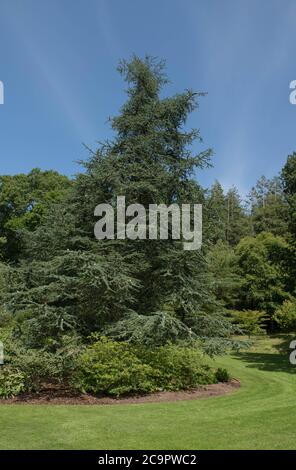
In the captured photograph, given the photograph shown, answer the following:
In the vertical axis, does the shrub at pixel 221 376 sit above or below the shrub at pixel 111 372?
below

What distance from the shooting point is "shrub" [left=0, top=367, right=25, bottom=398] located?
10.9 metres

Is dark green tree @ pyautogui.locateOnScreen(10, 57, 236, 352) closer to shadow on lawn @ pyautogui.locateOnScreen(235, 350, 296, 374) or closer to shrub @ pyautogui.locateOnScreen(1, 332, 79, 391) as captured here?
shrub @ pyautogui.locateOnScreen(1, 332, 79, 391)

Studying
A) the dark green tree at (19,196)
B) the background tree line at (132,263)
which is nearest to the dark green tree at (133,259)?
the background tree line at (132,263)

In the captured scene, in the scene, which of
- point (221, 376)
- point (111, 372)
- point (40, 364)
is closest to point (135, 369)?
point (111, 372)

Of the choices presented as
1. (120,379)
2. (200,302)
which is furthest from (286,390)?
(120,379)

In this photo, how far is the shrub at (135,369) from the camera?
11117 millimetres

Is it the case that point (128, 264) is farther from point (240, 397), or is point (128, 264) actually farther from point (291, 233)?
point (291, 233)

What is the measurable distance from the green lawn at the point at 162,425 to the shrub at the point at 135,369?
107 cm

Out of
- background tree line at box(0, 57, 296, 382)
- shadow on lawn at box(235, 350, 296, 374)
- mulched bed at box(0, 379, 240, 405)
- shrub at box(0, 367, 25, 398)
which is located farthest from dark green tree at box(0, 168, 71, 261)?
mulched bed at box(0, 379, 240, 405)

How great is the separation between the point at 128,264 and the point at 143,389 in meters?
3.65

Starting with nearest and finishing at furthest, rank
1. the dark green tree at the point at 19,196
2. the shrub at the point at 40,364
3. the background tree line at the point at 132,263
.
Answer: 1. the shrub at the point at 40,364
2. the background tree line at the point at 132,263
3. the dark green tree at the point at 19,196

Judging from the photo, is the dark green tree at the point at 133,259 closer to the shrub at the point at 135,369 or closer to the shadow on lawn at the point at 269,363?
the shrub at the point at 135,369

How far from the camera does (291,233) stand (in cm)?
1998

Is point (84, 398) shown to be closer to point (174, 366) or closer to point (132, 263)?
point (174, 366)
